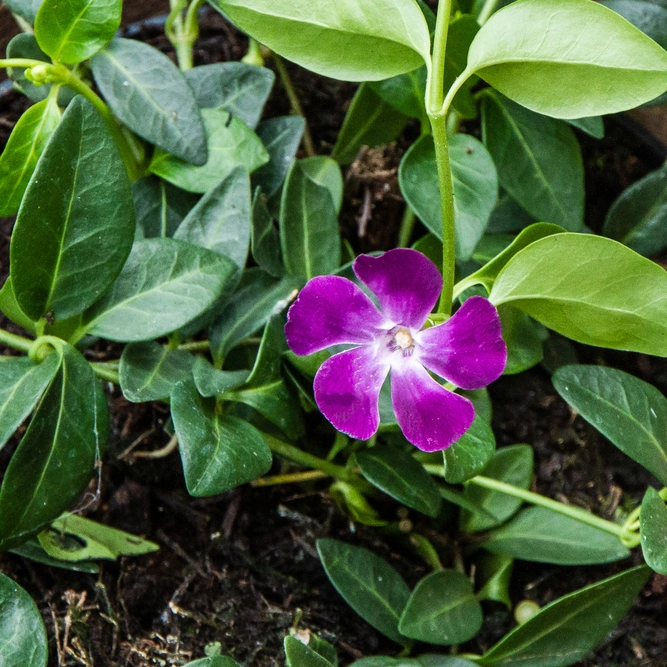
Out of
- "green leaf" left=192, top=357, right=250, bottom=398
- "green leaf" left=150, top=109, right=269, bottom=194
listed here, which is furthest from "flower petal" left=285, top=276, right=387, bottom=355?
"green leaf" left=150, top=109, right=269, bottom=194

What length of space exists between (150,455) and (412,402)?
0.47 metres

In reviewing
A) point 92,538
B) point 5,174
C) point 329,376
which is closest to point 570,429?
point 329,376

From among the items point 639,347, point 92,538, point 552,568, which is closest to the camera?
point 639,347

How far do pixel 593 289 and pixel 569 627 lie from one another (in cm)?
45

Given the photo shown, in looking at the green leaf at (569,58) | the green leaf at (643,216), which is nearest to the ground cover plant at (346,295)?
the green leaf at (569,58)

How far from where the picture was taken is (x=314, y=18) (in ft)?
2.34

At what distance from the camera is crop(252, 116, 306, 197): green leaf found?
1.02 metres

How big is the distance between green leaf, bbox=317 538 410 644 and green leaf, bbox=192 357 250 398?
10.2 inches

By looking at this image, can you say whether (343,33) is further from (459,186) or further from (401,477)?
(401,477)

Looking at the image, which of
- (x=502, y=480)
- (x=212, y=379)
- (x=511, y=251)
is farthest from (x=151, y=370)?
(x=502, y=480)

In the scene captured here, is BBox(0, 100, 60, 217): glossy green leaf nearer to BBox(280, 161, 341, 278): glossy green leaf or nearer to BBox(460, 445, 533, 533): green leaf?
BBox(280, 161, 341, 278): glossy green leaf

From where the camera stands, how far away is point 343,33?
0.73m

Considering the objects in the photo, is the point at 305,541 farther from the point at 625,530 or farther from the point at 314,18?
the point at 314,18

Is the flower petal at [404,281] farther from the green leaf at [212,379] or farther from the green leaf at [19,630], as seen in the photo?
the green leaf at [19,630]
